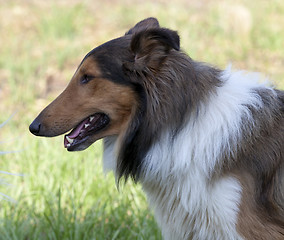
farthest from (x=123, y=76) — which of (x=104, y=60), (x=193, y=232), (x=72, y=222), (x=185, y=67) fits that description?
(x=72, y=222)

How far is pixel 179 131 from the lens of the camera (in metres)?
2.92

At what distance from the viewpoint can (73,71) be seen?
7.86 meters

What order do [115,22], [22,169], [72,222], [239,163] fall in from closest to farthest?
[239,163] < [72,222] < [22,169] < [115,22]

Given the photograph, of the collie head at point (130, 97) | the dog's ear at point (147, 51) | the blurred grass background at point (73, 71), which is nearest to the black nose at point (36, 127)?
the collie head at point (130, 97)

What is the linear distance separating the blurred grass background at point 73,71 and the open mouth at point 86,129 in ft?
2.11

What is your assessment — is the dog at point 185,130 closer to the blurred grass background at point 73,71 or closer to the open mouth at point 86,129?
the open mouth at point 86,129

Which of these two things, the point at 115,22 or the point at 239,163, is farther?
the point at 115,22

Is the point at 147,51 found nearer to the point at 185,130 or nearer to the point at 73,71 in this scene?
the point at 185,130

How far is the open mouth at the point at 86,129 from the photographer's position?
3.00 metres

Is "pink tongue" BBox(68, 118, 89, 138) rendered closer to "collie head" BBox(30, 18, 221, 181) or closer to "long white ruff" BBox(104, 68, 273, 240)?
"collie head" BBox(30, 18, 221, 181)

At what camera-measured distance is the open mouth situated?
3.00m

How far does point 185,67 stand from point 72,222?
174 centimetres

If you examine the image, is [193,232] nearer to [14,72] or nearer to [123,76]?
[123,76]

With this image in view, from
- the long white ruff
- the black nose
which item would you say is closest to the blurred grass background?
the black nose
